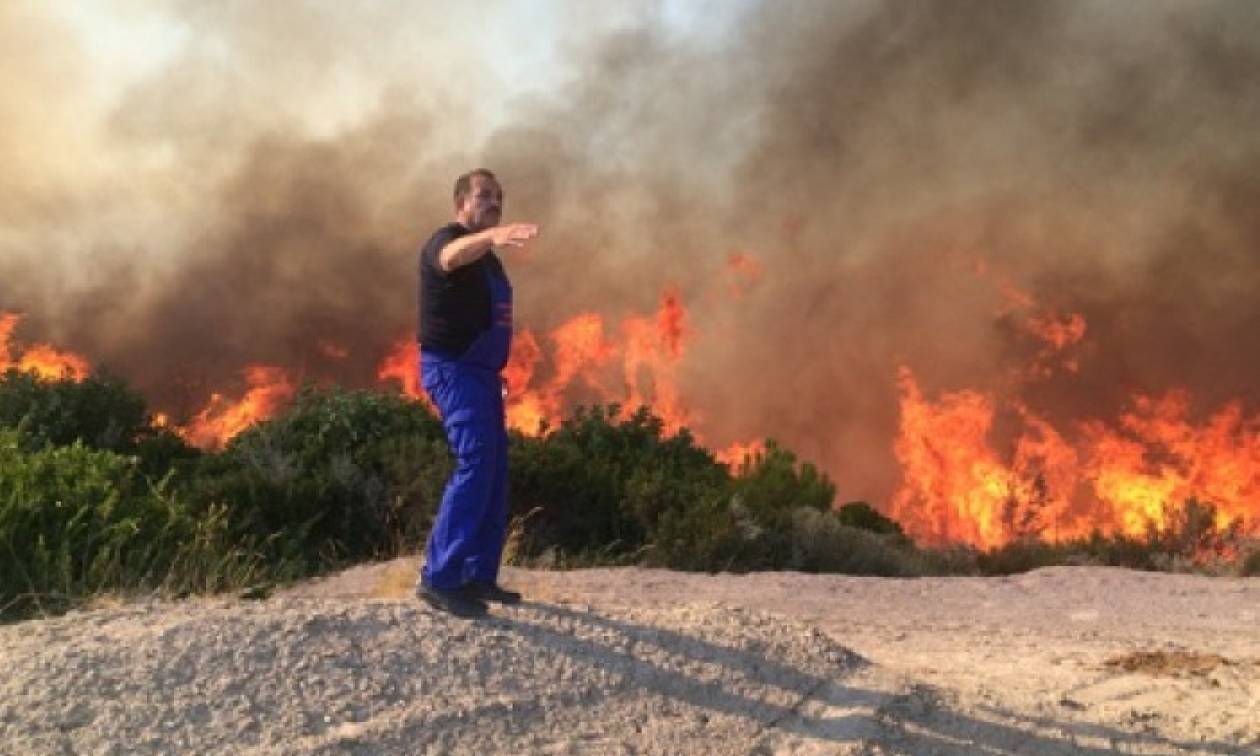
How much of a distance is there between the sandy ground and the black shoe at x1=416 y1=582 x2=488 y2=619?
0.23 feet

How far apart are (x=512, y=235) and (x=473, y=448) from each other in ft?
3.87

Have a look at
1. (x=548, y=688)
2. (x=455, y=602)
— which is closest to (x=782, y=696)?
(x=548, y=688)

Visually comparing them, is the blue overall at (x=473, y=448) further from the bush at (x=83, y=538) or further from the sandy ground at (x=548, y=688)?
the bush at (x=83, y=538)

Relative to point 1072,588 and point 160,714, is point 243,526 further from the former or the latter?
point 1072,588

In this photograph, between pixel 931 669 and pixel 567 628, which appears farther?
pixel 931 669

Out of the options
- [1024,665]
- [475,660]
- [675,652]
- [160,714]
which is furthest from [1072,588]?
[160,714]

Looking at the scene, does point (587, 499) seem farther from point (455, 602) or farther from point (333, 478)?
point (455, 602)

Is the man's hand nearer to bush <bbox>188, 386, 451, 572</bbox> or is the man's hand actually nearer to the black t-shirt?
the black t-shirt

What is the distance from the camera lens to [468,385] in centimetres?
682

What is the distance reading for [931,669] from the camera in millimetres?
8312

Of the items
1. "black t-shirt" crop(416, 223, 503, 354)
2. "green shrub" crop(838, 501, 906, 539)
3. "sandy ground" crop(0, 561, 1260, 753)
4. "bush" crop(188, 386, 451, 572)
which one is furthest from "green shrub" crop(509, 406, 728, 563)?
"black t-shirt" crop(416, 223, 503, 354)

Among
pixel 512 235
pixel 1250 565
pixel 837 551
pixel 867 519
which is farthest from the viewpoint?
pixel 867 519

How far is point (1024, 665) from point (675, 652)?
9.19ft

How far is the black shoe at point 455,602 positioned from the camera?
7012mm
